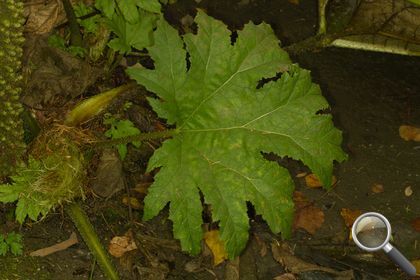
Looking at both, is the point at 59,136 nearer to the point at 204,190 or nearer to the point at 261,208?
the point at 204,190

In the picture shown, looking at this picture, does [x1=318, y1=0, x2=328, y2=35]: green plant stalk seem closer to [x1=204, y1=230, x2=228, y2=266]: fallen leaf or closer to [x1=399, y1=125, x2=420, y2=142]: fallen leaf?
[x1=399, y1=125, x2=420, y2=142]: fallen leaf

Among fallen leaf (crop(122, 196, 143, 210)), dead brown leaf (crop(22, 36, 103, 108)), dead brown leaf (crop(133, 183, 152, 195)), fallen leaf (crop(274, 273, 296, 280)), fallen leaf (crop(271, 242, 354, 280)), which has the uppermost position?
dead brown leaf (crop(22, 36, 103, 108))

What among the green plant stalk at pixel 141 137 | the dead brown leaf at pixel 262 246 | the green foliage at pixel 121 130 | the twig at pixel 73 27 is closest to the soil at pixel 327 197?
the dead brown leaf at pixel 262 246

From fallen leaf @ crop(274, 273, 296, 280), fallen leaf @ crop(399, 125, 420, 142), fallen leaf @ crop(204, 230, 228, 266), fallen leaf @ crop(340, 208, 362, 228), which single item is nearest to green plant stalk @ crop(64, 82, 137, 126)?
fallen leaf @ crop(204, 230, 228, 266)

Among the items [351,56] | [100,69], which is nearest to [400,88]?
[351,56]

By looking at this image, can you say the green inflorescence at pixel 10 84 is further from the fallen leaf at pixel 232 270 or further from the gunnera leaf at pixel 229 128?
the fallen leaf at pixel 232 270

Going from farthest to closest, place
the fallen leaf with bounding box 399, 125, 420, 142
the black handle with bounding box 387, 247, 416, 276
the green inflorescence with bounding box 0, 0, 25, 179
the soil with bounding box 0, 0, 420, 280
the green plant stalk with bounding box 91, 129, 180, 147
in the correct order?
the fallen leaf with bounding box 399, 125, 420, 142 → the soil with bounding box 0, 0, 420, 280 → the green plant stalk with bounding box 91, 129, 180, 147 → the black handle with bounding box 387, 247, 416, 276 → the green inflorescence with bounding box 0, 0, 25, 179

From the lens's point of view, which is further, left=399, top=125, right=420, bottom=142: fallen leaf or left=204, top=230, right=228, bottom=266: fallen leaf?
left=399, top=125, right=420, bottom=142: fallen leaf
